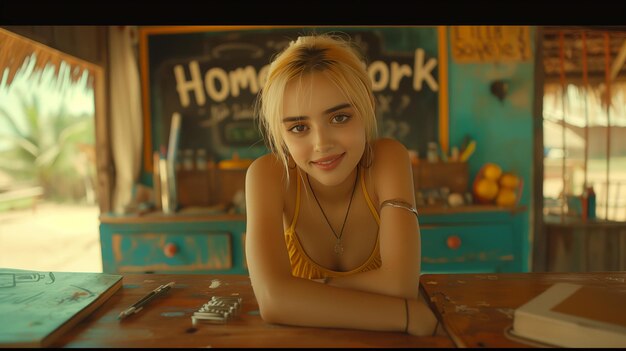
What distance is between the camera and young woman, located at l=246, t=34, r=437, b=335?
0.86m

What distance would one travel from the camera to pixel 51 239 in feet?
22.4

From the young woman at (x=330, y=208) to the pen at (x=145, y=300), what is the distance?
0.25 m

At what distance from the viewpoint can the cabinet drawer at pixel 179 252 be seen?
2.80m

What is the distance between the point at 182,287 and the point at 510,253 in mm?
2362

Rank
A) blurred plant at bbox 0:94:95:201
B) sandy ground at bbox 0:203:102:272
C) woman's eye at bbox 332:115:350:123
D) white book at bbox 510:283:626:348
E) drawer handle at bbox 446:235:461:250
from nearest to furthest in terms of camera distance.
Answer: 1. white book at bbox 510:283:626:348
2. woman's eye at bbox 332:115:350:123
3. drawer handle at bbox 446:235:461:250
4. sandy ground at bbox 0:203:102:272
5. blurred plant at bbox 0:94:95:201

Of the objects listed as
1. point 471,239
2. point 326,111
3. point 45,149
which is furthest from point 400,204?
point 45,149

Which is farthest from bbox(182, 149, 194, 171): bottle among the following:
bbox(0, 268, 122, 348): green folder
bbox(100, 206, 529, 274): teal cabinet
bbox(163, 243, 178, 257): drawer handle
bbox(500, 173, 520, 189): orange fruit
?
bbox(500, 173, 520, 189): orange fruit

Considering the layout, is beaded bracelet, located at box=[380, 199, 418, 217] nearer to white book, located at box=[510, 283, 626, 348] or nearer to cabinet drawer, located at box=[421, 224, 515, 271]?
white book, located at box=[510, 283, 626, 348]

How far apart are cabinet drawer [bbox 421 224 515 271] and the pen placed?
1.97 metres

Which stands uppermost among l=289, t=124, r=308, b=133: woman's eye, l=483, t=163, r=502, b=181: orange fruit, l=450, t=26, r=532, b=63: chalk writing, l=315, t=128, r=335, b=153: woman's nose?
l=450, t=26, r=532, b=63: chalk writing

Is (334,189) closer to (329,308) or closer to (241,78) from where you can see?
(329,308)
